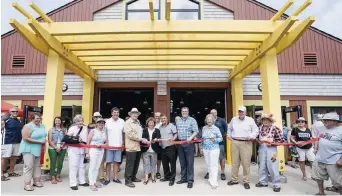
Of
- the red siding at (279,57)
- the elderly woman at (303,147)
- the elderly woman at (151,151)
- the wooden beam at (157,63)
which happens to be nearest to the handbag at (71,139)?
the elderly woman at (151,151)

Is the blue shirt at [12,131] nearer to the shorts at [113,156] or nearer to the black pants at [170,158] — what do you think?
the shorts at [113,156]

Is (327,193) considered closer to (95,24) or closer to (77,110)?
(95,24)

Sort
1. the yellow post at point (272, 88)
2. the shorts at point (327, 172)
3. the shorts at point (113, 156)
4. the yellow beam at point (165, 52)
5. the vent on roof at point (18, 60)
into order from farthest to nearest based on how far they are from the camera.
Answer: the vent on roof at point (18, 60), the yellow beam at point (165, 52), the yellow post at point (272, 88), the shorts at point (113, 156), the shorts at point (327, 172)

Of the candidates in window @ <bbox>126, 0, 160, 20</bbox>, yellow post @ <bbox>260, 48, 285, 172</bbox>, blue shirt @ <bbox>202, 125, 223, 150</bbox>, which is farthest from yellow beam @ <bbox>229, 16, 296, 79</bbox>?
window @ <bbox>126, 0, 160, 20</bbox>

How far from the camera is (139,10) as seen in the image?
32.3 ft

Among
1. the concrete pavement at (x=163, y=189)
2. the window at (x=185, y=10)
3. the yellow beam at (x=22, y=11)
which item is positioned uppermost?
the window at (x=185, y=10)

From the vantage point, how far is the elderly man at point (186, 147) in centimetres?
528

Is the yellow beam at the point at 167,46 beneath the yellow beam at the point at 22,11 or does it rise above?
beneath

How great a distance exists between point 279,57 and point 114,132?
722 cm

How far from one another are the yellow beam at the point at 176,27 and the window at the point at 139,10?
4.45m

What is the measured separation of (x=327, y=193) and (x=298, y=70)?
5.87m

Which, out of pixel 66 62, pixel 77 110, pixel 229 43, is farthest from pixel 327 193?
pixel 77 110

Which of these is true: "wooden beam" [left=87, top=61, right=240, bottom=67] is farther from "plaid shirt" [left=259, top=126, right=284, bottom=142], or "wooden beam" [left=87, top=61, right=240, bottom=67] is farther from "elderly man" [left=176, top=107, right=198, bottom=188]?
"plaid shirt" [left=259, top=126, right=284, bottom=142]

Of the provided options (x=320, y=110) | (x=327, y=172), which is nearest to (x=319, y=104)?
(x=320, y=110)
